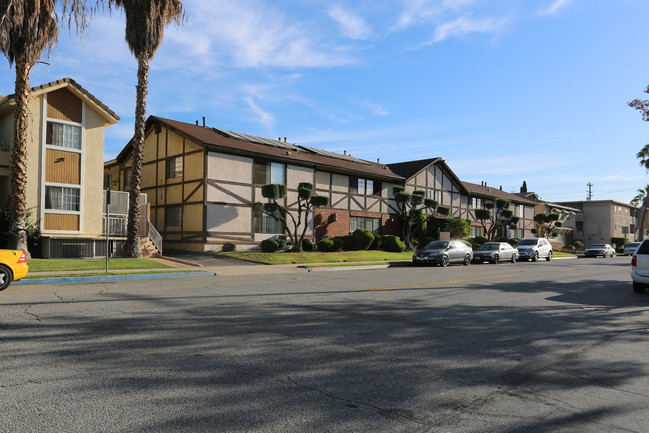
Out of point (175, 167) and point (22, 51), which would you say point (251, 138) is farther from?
point (22, 51)

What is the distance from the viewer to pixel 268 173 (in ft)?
99.5

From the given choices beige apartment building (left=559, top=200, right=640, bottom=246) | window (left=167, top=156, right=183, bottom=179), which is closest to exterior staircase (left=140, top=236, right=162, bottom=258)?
window (left=167, top=156, right=183, bottom=179)

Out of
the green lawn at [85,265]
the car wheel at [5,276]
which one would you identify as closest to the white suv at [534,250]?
the green lawn at [85,265]

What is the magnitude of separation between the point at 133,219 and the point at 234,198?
→ 7779 mm

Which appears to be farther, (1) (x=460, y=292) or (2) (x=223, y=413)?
(1) (x=460, y=292)

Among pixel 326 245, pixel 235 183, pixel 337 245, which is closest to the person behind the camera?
pixel 235 183

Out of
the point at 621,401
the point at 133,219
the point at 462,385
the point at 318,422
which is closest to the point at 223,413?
the point at 318,422

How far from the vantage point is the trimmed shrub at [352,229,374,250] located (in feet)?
105

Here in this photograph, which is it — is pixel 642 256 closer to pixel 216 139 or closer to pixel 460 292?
pixel 460 292

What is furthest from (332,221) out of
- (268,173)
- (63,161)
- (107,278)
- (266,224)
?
(107,278)

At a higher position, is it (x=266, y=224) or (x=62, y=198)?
(x=62, y=198)

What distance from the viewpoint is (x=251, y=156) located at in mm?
29406

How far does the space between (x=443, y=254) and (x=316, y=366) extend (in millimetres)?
20891

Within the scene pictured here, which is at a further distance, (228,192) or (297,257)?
(228,192)
